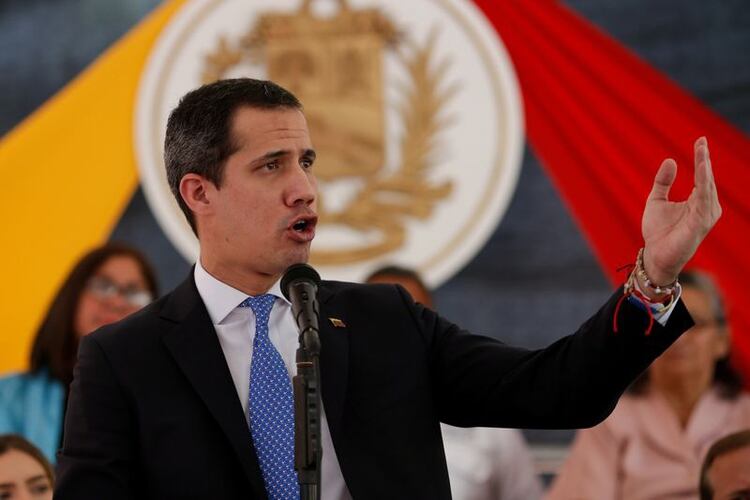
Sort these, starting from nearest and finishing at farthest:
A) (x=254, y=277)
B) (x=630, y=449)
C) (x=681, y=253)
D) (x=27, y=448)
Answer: (x=681, y=253) → (x=254, y=277) → (x=27, y=448) → (x=630, y=449)

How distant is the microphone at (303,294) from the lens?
5.00ft

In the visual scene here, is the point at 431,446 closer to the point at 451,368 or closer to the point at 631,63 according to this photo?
the point at 451,368

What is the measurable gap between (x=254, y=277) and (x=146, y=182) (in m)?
2.90

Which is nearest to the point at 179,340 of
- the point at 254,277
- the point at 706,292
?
the point at 254,277

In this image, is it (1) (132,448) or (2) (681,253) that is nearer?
(2) (681,253)

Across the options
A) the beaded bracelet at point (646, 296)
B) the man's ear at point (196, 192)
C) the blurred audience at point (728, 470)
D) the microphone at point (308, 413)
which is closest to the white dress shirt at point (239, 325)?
the man's ear at point (196, 192)

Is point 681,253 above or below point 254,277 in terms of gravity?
below

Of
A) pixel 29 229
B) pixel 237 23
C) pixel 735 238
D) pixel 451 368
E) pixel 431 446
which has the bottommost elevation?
pixel 431 446

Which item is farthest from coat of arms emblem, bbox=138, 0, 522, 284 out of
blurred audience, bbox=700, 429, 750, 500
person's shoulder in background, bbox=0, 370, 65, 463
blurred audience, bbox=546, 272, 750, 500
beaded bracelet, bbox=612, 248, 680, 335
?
beaded bracelet, bbox=612, 248, 680, 335

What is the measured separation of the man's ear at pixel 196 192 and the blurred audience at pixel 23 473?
4.82 feet

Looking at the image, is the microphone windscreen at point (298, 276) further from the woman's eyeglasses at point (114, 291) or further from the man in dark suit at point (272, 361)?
the woman's eyeglasses at point (114, 291)

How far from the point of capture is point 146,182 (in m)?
4.67

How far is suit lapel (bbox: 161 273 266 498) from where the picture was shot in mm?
1723

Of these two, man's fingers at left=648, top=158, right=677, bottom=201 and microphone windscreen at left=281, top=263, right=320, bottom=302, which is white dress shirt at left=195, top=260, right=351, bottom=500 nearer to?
microphone windscreen at left=281, top=263, right=320, bottom=302
